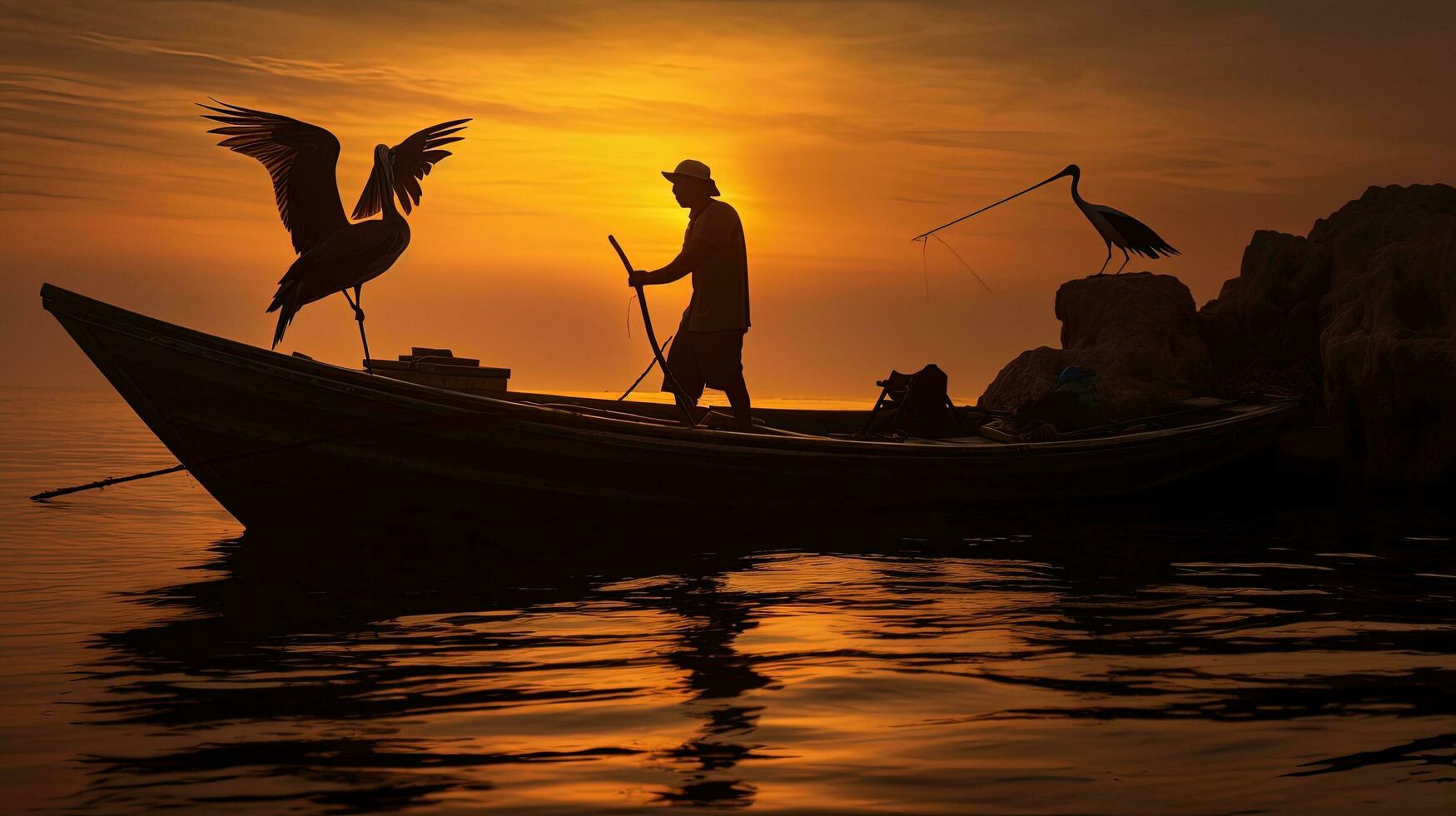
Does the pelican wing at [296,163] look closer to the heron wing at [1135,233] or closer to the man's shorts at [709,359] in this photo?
the man's shorts at [709,359]

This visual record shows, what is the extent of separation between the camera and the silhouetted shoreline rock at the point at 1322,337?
A: 1944 centimetres

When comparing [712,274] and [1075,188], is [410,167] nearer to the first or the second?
[712,274]

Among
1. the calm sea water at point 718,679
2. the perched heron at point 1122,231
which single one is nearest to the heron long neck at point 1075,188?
the perched heron at point 1122,231

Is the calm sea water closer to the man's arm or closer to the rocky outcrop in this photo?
the man's arm

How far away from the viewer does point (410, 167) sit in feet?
37.6

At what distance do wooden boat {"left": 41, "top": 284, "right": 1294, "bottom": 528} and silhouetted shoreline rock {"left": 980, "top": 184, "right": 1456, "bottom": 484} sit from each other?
12594mm

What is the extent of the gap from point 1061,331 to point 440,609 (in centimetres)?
2223

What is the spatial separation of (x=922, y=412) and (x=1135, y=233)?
10088 millimetres

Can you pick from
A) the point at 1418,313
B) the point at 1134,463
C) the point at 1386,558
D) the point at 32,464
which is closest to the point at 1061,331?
the point at 1418,313

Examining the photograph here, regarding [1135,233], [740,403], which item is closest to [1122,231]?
[1135,233]

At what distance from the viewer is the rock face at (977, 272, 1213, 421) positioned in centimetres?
2233

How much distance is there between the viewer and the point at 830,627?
22.5 feet

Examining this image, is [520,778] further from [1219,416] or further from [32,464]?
[32,464]

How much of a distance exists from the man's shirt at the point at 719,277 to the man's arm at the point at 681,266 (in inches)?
2.1
